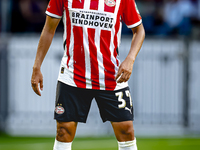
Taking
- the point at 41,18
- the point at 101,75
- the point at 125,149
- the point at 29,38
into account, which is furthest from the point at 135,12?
the point at 41,18

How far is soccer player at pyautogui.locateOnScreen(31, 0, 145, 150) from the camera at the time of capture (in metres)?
3.76

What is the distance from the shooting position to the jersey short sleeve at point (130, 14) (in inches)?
151

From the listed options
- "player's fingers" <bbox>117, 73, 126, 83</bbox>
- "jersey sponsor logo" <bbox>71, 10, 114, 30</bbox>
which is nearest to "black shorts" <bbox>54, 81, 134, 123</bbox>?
"player's fingers" <bbox>117, 73, 126, 83</bbox>

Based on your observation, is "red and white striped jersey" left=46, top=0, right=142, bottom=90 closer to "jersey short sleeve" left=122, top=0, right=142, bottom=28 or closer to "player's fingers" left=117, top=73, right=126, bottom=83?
"jersey short sleeve" left=122, top=0, right=142, bottom=28

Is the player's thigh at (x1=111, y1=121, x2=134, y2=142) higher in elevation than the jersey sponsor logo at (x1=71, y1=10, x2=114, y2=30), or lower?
lower

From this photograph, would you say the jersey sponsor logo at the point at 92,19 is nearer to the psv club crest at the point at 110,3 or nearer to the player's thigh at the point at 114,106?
the psv club crest at the point at 110,3

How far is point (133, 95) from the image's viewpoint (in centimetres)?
848

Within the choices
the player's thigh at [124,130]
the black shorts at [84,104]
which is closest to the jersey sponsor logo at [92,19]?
the black shorts at [84,104]

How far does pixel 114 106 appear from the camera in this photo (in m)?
3.83

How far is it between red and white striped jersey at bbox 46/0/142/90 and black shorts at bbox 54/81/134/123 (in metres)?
0.06

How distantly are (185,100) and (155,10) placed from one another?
2.23 m

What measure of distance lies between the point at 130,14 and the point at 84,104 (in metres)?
0.99

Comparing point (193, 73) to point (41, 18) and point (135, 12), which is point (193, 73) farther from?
point (135, 12)

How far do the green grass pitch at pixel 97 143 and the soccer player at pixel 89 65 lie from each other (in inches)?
117
